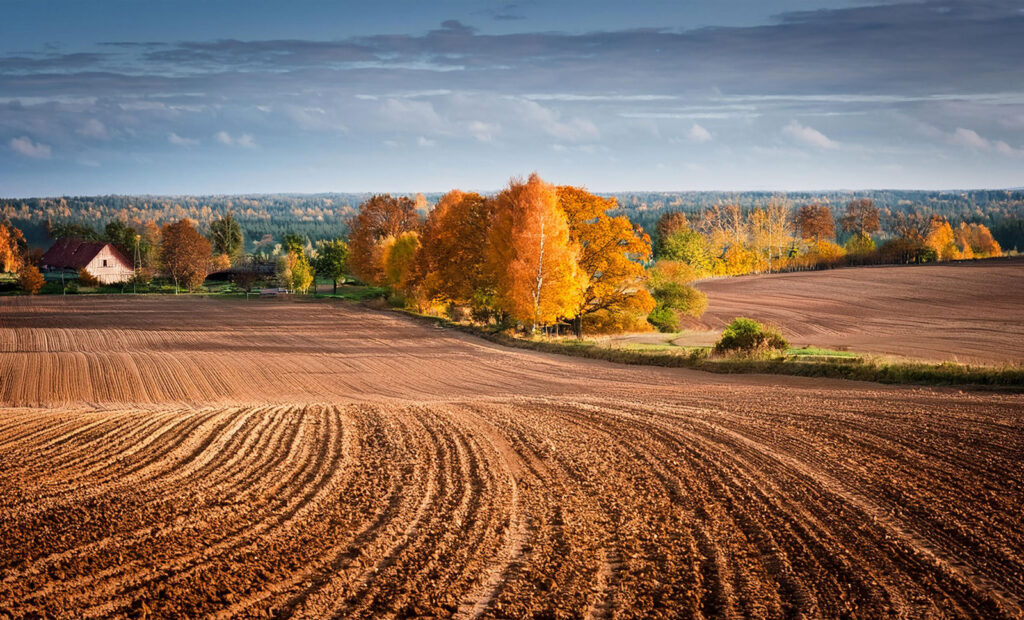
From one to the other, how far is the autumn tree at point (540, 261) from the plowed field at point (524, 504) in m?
16.2

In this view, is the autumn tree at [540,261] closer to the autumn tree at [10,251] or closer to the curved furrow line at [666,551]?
the curved furrow line at [666,551]

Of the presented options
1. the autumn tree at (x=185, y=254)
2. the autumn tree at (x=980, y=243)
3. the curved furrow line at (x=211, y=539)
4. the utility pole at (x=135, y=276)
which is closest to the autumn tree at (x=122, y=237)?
the utility pole at (x=135, y=276)

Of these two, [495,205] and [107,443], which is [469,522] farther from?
[495,205]

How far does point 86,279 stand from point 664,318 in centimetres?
6826

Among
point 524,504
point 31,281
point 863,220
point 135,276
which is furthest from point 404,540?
point 863,220

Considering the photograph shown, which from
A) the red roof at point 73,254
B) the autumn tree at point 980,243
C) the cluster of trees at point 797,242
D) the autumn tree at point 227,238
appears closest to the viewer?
the red roof at point 73,254

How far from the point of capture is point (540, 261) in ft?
137

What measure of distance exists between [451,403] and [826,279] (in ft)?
241

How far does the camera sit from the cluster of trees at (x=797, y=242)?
10500cm

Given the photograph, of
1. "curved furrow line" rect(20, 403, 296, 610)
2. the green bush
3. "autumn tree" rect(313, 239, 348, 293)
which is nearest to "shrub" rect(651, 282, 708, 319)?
the green bush

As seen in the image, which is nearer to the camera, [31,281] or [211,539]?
[211,539]

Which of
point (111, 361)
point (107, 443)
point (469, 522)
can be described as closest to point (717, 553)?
point (469, 522)

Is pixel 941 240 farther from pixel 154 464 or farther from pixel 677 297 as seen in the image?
pixel 154 464

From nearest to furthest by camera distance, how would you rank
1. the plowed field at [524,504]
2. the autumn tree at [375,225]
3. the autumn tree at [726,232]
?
the plowed field at [524,504] → the autumn tree at [375,225] → the autumn tree at [726,232]
